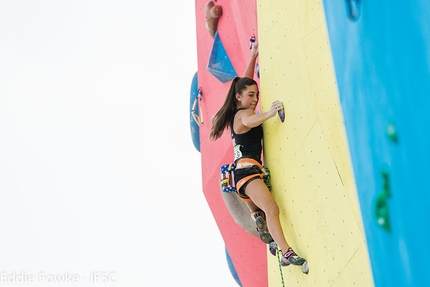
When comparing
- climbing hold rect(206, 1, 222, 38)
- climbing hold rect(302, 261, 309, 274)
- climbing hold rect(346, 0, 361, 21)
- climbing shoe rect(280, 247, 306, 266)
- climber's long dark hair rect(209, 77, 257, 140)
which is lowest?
climbing hold rect(302, 261, 309, 274)

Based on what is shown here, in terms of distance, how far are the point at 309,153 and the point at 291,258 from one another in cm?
60

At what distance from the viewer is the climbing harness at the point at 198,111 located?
21.3 feet

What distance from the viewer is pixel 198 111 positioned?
21.6 ft

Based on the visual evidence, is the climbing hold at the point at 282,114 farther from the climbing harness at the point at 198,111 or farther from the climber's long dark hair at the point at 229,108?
the climbing harness at the point at 198,111

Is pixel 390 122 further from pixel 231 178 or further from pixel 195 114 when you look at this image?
pixel 195 114

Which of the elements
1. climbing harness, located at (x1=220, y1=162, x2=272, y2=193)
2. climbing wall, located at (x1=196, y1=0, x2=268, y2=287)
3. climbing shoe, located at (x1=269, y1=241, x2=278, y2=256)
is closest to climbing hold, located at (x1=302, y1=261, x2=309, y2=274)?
climbing shoe, located at (x1=269, y1=241, x2=278, y2=256)

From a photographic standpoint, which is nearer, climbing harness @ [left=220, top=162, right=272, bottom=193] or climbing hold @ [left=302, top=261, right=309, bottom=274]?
climbing hold @ [left=302, top=261, right=309, bottom=274]

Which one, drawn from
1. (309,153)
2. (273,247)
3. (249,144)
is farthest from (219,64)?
(309,153)

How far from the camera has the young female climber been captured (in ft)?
12.5

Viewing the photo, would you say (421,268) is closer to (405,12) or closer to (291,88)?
(405,12)

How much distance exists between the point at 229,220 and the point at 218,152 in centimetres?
62

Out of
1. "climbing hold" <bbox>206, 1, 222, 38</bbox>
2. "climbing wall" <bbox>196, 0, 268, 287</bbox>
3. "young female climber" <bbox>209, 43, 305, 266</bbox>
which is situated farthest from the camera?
"climbing hold" <bbox>206, 1, 222, 38</bbox>

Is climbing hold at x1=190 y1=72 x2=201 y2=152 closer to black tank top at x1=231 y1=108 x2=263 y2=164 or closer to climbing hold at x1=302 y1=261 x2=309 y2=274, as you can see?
black tank top at x1=231 y1=108 x2=263 y2=164

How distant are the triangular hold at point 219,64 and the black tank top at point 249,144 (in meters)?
1.66
